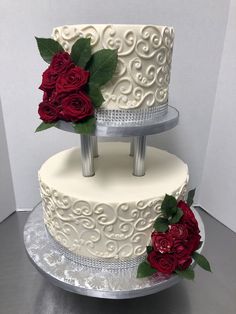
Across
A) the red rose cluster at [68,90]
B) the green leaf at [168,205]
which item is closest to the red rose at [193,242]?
the green leaf at [168,205]

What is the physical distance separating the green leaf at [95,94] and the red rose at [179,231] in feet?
1.60

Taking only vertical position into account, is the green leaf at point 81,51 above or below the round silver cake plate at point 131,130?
above

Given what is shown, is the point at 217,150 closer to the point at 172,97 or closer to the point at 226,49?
the point at 172,97

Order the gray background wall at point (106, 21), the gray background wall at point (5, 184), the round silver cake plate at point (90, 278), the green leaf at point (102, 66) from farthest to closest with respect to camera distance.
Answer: the gray background wall at point (5, 184) → the gray background wall at point (106, 21) → the round silver cake plate at point (90, 278) → the green leaf at point (102, 66)

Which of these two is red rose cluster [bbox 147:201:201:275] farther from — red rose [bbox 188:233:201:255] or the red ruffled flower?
the red ruffled flower

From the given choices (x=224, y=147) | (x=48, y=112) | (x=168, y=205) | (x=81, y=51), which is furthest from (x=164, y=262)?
(x=224, y=147)

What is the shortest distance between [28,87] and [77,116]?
33.6 inches

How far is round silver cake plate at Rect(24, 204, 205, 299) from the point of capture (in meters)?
0.93

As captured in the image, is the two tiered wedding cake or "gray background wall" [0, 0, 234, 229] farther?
"gray background wall" [0, 0, 234, 229]

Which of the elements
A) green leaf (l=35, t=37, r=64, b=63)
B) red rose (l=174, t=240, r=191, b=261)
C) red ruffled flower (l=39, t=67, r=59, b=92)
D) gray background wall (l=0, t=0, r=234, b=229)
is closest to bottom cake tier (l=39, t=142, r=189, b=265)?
red rose (l=174, t=240, r=191, b=261)

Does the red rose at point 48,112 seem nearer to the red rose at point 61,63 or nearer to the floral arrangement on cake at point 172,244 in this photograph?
the red rose at point 61,63

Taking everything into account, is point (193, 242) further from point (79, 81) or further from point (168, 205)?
point (79, 81)

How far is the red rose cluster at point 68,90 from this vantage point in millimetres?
831

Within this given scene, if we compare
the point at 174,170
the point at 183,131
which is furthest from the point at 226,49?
the point at 174,170
